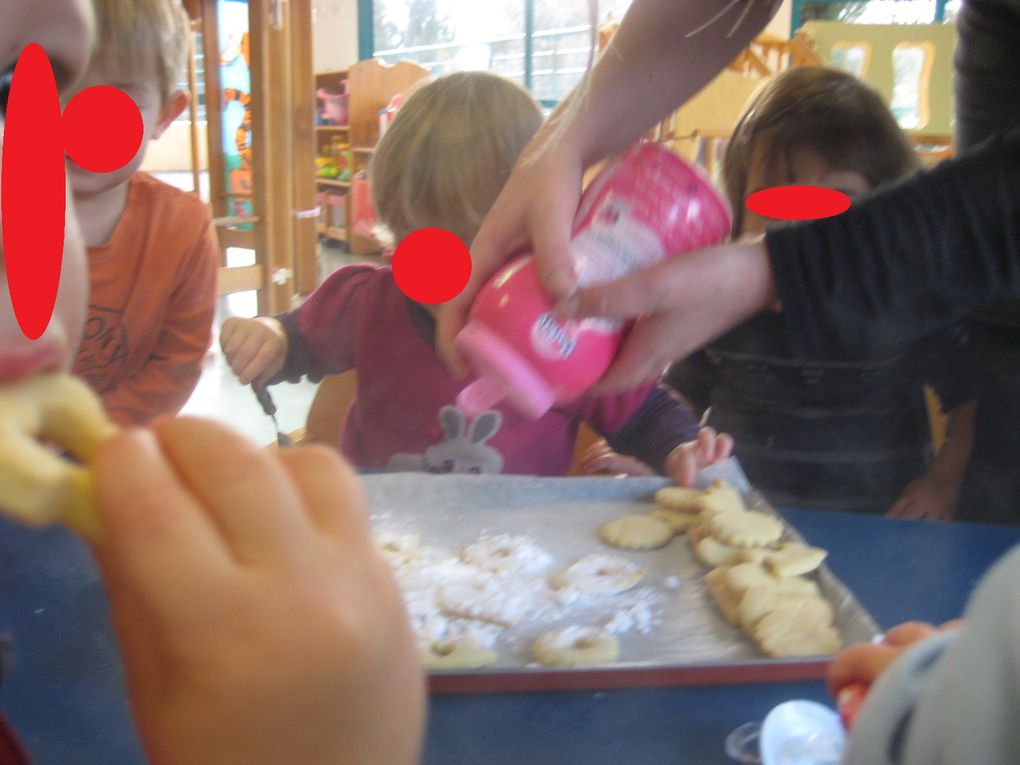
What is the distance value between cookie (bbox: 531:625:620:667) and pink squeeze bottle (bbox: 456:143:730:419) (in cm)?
11

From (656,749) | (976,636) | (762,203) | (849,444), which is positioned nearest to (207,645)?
(976,636)

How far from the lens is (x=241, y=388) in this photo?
51 centimetres

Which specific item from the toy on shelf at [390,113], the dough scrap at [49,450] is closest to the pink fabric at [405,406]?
the toy on shelf at [390,113]

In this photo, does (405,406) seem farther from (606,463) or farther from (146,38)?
(146,38)

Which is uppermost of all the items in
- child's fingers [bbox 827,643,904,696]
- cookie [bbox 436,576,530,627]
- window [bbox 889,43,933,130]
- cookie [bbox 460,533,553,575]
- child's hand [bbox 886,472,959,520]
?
window [bbox 889,43,933,130]

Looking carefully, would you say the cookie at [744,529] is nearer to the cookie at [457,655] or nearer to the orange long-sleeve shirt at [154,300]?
the cookie at [457,655]

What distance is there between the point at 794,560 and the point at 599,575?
0.35 feet

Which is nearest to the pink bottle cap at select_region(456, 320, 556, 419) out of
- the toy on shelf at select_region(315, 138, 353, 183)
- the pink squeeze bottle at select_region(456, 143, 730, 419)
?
the pink squeeze bottle at select_region(456, 143, 730, 419)

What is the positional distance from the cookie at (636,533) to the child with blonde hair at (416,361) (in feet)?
0.22

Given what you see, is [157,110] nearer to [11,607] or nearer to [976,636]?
[11,607]

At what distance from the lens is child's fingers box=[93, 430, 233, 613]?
0.45 feet

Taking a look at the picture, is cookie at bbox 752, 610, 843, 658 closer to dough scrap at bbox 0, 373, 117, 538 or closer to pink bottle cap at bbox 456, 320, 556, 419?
pink bottle cap at bbox 456, 320, 556, 419

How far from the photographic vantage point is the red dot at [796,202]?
470 millimetres

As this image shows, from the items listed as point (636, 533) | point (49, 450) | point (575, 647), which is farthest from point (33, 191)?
point (636, 533)
